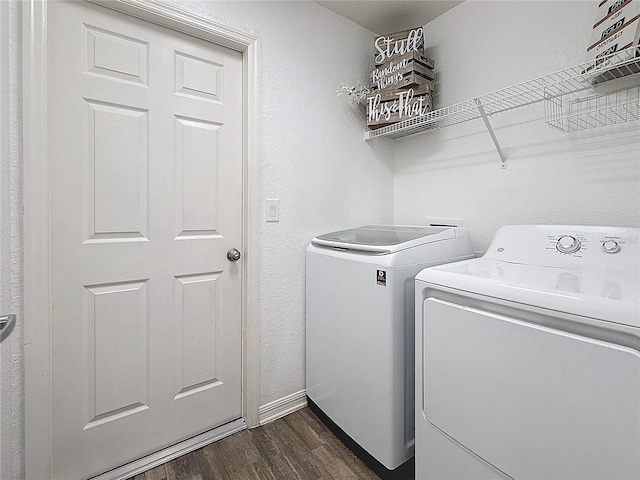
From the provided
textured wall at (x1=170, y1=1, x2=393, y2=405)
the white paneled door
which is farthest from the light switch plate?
the white paneled door

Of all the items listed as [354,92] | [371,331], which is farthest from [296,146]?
[371,331]

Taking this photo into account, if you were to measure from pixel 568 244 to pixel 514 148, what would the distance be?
64 cm

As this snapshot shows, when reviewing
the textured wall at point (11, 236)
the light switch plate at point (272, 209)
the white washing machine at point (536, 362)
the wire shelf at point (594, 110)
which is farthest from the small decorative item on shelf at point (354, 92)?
the textured wall at point (11, 236)

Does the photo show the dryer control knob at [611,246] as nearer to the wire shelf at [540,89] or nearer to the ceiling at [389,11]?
the wire shelf at [540,89]

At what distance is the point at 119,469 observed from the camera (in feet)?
4.49

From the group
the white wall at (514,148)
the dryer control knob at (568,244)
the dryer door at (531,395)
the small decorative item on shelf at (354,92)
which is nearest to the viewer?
the dryer door at (531,395)

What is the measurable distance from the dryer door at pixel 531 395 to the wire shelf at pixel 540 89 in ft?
3.19

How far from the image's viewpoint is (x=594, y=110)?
1359mm

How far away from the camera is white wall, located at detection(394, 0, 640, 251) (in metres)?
1.33

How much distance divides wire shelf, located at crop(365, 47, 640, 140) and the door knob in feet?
3.77

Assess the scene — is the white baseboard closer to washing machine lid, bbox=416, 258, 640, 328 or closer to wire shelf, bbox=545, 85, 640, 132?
washing machine lid, bbox=416, 258, 640, 328

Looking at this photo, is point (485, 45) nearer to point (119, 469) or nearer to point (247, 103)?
point (247, 103)

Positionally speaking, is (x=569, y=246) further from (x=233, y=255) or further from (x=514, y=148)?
(x=233, y=255)

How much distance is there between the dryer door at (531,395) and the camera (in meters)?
0.72
